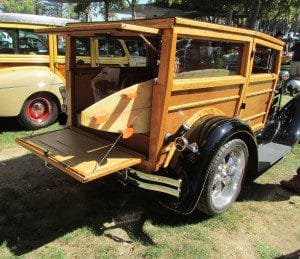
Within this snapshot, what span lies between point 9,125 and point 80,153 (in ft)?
13.7

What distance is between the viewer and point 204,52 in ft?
11.3

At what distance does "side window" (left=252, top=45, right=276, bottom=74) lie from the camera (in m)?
4.50

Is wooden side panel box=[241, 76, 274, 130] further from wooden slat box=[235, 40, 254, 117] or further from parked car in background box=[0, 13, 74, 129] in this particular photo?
parked car in background box=[0, 13, 74, 129]

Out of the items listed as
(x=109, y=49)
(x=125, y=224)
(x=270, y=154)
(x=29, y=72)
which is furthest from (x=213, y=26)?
(x=29, y=72)

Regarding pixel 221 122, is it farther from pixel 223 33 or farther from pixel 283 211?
pixel 283 211

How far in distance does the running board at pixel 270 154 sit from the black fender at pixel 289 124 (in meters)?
0.17

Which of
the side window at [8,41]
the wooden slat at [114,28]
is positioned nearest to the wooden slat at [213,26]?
the wooden slat at [114,28]

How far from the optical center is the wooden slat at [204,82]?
3018 mm

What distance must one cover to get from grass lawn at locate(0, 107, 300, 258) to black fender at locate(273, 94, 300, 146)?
0.70 meters

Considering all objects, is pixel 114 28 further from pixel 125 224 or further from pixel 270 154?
pixel 270 154

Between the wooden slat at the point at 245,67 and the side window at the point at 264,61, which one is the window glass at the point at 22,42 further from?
the wooden slat at the point at 245,67

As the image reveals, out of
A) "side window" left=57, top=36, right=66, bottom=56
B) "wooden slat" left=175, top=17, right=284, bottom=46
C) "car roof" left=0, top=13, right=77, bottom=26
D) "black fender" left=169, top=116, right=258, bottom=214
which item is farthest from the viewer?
"side window" left=57, top=36, right=66, bottom=56

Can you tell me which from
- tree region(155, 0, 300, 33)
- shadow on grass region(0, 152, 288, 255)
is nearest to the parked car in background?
shadow on grass region(0, 152, 288, 255)

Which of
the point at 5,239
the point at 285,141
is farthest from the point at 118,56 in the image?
the point at 5,239
